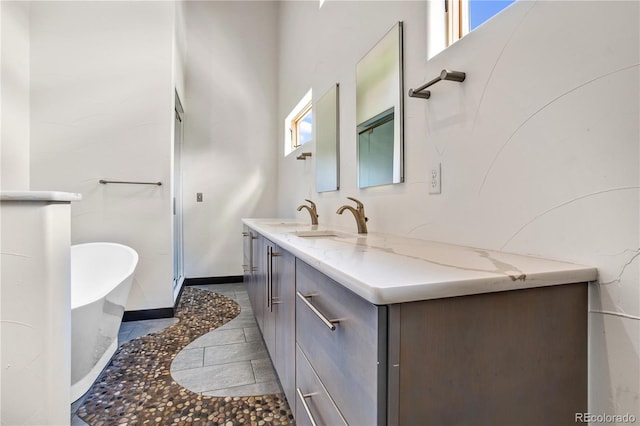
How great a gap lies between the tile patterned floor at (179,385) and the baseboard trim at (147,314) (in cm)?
12

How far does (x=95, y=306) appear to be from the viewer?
1528 millimetres

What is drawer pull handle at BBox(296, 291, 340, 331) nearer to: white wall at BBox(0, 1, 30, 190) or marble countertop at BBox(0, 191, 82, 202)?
marble countertop at BBox(0, 191, 82, 202)

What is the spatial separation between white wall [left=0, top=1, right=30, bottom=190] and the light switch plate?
2751 mm

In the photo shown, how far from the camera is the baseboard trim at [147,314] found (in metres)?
2.62

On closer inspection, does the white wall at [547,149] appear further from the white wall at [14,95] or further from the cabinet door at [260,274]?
the white wall at [14,95]

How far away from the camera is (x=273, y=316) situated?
1631 mm

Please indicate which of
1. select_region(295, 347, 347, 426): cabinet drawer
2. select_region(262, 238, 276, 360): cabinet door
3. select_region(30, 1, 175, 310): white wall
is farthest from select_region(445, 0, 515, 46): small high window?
select_region(30, 1, 175, 310): white wall

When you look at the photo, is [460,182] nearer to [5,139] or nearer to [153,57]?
[153,57]

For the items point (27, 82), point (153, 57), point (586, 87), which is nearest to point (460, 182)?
point (586, 87)

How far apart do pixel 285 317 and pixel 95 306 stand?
95 centimetres

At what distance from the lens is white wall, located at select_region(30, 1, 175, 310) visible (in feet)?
8.08

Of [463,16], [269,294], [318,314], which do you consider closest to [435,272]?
[318,314]

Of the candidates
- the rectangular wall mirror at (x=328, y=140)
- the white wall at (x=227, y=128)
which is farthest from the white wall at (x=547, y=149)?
the white wall at (x=227, y=128)

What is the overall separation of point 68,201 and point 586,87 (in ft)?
5.23
